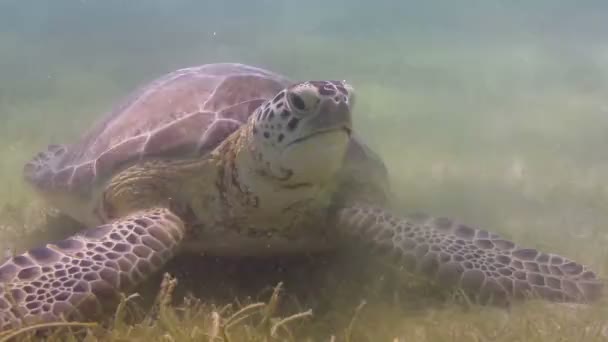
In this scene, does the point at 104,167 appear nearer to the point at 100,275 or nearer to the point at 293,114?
the point at 100,275

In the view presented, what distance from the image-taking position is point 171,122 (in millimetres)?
3684

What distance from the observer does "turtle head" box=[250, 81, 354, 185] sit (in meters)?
2.77

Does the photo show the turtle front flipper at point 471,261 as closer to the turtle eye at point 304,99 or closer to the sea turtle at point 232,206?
the sea turtle at point 232,206

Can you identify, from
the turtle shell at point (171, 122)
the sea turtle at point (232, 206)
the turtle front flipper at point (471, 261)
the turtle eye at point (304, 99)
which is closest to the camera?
the sea turtle at point (232, 206)

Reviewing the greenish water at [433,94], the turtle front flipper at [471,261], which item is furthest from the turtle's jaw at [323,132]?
the greenish water at [433,94]

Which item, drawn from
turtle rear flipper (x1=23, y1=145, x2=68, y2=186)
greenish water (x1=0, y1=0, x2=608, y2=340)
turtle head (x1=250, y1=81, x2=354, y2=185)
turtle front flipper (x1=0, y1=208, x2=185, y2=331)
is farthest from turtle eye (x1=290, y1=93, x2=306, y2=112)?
turtle rear flipper (x1=23, y1=145, x2=68, y2=186)

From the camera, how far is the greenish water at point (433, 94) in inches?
217

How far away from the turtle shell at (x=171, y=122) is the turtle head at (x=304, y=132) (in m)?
0.62

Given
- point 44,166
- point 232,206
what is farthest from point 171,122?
point 44,166

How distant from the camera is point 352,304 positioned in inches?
114

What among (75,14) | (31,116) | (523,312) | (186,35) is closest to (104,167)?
(523,312)

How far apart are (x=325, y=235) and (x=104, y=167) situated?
1586 millimetres

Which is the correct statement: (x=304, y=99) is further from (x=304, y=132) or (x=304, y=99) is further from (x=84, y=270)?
(x=84, y=270)

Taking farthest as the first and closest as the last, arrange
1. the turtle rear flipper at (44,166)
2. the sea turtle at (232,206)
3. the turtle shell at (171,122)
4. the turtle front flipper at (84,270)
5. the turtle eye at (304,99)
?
the turtle rear flipper at (44,166), the turtle shell at (171,122), the turtle eye at (304,99), the sea turtle at (232,206), the turtle front flipper at (84,270)
